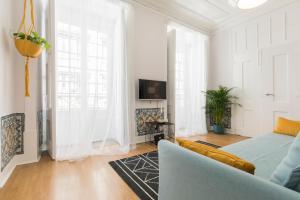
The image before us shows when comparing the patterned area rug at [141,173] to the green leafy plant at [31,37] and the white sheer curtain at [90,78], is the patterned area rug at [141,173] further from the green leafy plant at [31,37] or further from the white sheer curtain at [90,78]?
the green leafy plant at [31,37]

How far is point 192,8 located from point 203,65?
1.58 metres

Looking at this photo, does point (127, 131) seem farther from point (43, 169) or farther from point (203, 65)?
point (203, 65)

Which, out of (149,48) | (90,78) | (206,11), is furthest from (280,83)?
(90,78)

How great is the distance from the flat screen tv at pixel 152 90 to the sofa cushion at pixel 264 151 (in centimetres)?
205

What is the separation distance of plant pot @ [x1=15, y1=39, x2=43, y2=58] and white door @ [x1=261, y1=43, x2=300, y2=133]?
464cm

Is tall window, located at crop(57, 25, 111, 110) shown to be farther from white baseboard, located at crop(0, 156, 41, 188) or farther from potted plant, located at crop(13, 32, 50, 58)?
white baseboard, located at crop(0, 156, 41, 188)

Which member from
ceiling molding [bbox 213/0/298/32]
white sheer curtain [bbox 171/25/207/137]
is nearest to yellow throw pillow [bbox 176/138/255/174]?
white sheer curtain [bbox 171/25/207/137]

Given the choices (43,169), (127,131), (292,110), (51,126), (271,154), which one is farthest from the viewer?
(292,110)

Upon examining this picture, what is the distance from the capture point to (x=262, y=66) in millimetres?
3814

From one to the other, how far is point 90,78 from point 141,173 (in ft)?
5.98

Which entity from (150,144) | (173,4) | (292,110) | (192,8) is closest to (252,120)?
(292,110)

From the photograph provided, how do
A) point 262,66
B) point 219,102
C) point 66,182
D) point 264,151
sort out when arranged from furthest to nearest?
point 219,102 → point 262,66 → point 66,182 → point 264,151

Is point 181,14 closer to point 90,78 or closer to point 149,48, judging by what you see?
point 149,48

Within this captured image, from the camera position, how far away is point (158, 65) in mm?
3773
